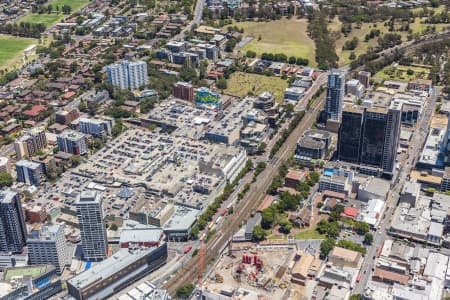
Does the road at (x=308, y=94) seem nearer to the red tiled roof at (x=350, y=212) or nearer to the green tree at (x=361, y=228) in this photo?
the red tiled roof at (x=350, y=212)

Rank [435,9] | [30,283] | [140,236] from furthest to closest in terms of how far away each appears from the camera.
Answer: [435,9] < [140,236] < [30,283]

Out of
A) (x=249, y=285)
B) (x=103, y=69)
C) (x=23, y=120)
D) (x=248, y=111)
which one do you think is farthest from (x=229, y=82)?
(x=249, y=285)

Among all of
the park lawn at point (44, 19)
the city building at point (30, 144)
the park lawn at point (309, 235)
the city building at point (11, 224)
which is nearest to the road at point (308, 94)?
the park lawn at point (309, 235)

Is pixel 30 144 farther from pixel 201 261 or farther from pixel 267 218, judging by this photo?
pixel 267 218

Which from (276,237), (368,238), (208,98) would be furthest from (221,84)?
(368,238)

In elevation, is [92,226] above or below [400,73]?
below

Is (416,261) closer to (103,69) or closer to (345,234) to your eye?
(345,234)
